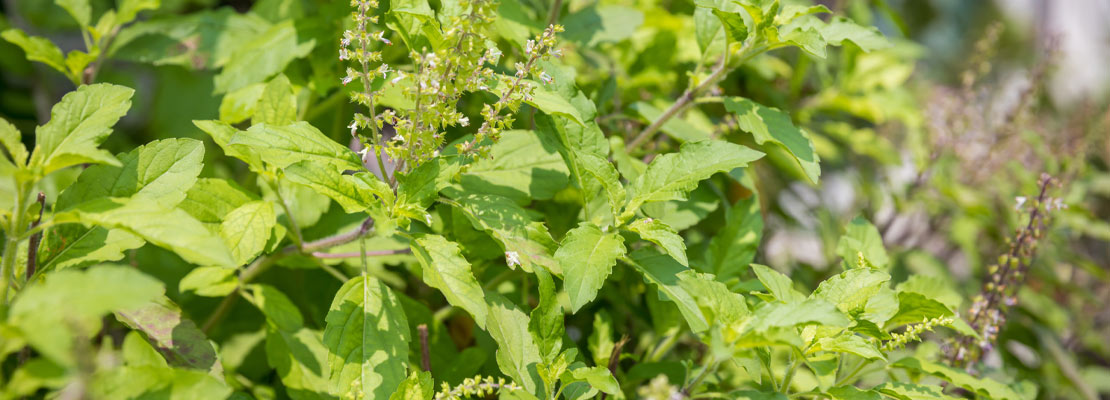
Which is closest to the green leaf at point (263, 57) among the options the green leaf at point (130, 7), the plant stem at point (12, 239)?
the green leaf at point (130, 7)

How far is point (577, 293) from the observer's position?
1434 millimetres

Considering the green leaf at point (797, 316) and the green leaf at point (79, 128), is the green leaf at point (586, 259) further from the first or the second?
the green leaf at point (79, 128)

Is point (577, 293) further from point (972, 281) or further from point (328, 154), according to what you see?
point (972, 281)

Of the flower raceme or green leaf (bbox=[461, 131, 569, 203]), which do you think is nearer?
the flower raceme

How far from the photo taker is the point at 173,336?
63.6 inches

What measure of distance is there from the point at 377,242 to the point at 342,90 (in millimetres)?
560

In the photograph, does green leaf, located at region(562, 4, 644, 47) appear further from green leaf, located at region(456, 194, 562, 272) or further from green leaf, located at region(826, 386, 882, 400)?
green leaf, located at region(826, 386, 882, 400)

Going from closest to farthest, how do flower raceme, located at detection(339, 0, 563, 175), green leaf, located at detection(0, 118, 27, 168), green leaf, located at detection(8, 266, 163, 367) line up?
1. green leaf, located at detection(8, 266, 163, 367)
2. green leaf, located at detection(0, 118, 27, 168)
3. flower raceme, located at detection(339, 0, 563, 175)

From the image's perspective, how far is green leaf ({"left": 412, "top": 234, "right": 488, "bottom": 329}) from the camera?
4.74 feet

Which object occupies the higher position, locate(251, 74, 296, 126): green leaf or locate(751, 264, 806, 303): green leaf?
locate(251, 74, 296, 126): green leaf

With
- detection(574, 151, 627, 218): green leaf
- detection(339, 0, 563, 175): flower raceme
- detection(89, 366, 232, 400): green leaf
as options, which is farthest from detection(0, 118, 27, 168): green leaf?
detection(574, 151, 627, 218): green leaf

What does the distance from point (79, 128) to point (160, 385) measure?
576 mm

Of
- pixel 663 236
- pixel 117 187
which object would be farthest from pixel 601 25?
pixel 117 187

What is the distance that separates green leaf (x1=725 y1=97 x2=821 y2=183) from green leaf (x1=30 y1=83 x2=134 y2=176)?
1.44 meters
